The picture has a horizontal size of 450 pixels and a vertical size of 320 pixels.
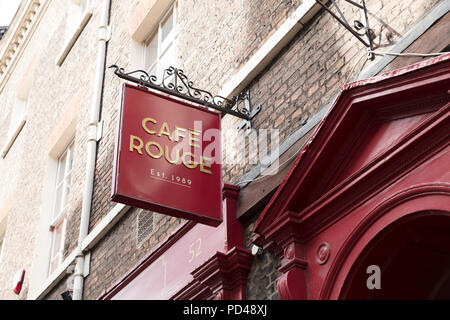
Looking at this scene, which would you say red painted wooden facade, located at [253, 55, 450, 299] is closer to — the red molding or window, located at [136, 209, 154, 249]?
the red molding

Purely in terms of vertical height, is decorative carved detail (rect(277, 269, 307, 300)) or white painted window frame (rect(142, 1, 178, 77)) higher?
white painted window frame (rect(142, 1, 178, 77))

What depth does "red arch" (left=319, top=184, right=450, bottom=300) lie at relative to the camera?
4.41 m

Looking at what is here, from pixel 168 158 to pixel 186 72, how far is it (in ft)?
7.58

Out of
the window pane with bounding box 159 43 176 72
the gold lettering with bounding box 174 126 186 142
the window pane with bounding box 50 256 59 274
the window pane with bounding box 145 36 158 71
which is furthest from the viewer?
the window pane with bounding box 50 256 59 274

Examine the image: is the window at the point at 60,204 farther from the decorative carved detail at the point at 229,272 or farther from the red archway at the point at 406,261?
the red archway at the point at 406,261

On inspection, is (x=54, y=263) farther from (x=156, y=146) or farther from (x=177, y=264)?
(x=156, y=146)

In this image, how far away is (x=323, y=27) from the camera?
6113mm

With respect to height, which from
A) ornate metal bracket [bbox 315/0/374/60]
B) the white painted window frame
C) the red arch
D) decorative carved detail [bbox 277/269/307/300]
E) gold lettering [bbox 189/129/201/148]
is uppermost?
the white painted window frame

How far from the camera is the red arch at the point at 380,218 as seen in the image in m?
4.41

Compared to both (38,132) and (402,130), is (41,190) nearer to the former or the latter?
(38,132)

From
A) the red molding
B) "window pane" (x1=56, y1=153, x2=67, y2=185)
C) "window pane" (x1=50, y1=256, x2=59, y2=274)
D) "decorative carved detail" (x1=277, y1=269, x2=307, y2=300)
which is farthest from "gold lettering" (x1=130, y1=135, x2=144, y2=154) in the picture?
"window pane" (x1=56, y1=153, x2=67, y2=185)

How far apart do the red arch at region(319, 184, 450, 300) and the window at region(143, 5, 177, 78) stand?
4.42 metres

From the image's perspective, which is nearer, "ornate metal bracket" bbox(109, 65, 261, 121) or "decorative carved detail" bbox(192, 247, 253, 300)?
"decorative carved detail" bbox(192, 247, 253, 300)

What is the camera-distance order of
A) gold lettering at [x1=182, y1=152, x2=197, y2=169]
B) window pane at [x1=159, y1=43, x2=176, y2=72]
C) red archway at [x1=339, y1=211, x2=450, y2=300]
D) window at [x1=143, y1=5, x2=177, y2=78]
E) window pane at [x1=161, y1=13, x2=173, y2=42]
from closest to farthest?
red archway at [x1=339, y1=211, x2=450, y2=300], gold lettering at [x1=182, y1=152, x2=197, y2=169], window pane at [x1=159, y1=43, x2=176, y2=72], window at [x1=143, y1=5, x2=177, y2=78], window pane at [x1=161, y1=13, x2=173, y2=42]
